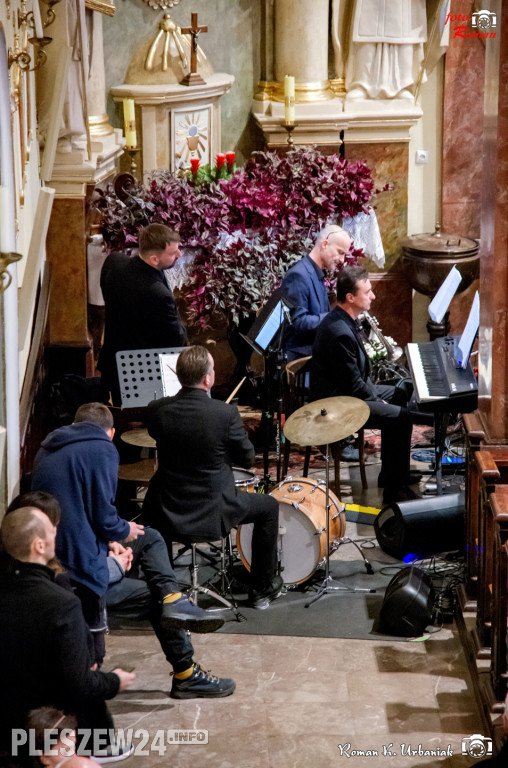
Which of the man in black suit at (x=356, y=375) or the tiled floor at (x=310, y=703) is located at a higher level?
the man in black suit at (x=356, y=375)

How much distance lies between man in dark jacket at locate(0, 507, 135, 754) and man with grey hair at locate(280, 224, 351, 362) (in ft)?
13.5

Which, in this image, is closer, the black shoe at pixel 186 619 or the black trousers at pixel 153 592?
the black shoe at pixel 186 619

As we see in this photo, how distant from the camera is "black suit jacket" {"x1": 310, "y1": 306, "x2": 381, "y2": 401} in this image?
6957mm

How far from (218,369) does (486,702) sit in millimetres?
4891

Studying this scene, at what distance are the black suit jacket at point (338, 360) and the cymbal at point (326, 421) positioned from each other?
41.4 inches

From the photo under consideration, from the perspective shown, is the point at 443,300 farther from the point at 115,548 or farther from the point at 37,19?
the point at 115,548

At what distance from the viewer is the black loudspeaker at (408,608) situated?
220 inches

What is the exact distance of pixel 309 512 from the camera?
597 centimetres

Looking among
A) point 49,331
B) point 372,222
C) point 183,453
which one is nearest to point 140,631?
point 183,453

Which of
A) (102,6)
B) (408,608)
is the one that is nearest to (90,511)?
(408,608)

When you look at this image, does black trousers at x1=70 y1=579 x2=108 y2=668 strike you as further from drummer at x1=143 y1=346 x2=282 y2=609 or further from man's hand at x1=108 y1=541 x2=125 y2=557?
drummer at x1=143 y1=346 x2=282 y2=609

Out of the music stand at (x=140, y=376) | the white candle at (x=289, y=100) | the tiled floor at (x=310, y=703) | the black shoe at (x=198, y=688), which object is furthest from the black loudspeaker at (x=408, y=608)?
the white candle at (x=289, y=100)

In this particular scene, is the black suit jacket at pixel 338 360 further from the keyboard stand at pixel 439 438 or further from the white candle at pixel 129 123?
the white candle at pixel 129 123

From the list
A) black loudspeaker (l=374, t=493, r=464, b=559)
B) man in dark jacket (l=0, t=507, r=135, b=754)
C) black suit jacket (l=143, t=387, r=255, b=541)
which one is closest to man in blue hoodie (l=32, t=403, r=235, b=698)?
black suit jacket (l=143, t=387, r=255, b=541)
